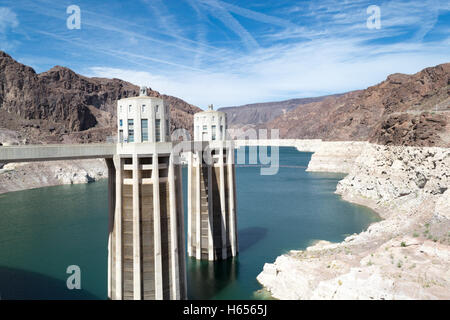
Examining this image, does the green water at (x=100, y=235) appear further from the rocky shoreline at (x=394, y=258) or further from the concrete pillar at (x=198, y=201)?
the rocky shoreline at (x=394, y=258)

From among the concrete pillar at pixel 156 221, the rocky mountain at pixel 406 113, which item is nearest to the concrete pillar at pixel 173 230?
the concrete pillar at pixel 156 221

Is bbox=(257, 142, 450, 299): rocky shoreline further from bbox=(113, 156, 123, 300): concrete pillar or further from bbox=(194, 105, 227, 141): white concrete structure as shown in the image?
bbox=(194, 105, 227, 141): white concrete structure

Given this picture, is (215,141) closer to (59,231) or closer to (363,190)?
(59,231)

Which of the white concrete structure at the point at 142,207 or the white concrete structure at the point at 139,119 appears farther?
the white concrete structure at the point at 139,119

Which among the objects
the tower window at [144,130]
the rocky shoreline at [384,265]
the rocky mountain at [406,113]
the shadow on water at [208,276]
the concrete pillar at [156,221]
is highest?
the rocky mountain at [406,113]

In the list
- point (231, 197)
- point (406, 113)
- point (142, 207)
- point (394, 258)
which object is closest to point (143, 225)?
point (142, 207)
